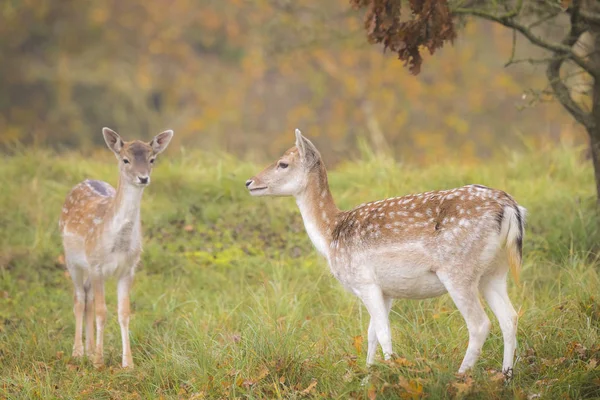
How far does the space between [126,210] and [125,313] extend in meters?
0.83

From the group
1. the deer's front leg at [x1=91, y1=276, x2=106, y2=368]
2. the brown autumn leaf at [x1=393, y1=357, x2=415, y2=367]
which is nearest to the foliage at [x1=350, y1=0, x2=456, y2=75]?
the brown autumn leaf at [x1=393, y1=357, x2=415, y2=367]

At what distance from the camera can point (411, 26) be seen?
6.91 metres

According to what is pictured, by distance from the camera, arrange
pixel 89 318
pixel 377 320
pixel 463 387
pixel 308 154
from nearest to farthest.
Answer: pixel 463 387, pixel 377 320, pixel 308 154, pixel 89 318

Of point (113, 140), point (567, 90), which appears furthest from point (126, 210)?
point (567, 90)

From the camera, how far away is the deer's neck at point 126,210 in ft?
24.3

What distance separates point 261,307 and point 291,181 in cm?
105

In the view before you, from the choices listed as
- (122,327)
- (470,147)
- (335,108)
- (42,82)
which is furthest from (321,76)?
(122,327)

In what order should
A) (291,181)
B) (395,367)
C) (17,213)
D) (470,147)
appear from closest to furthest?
(395,367) < (291,181) < (17,213) < (470,147)

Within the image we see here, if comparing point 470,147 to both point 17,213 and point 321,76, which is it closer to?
point 321,76

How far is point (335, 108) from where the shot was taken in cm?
2155

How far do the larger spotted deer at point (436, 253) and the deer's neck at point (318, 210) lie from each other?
0.08 feet

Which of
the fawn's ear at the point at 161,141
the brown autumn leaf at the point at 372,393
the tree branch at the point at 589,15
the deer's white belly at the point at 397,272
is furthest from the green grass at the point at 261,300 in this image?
the tree branch at the point at 589,15

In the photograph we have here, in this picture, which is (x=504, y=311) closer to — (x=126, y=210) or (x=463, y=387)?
(x=463, y=387)

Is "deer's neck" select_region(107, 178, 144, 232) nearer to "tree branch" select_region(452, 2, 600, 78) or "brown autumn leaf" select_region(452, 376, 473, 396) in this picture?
"tree branch" select_region(452, 2, 600, 78)
